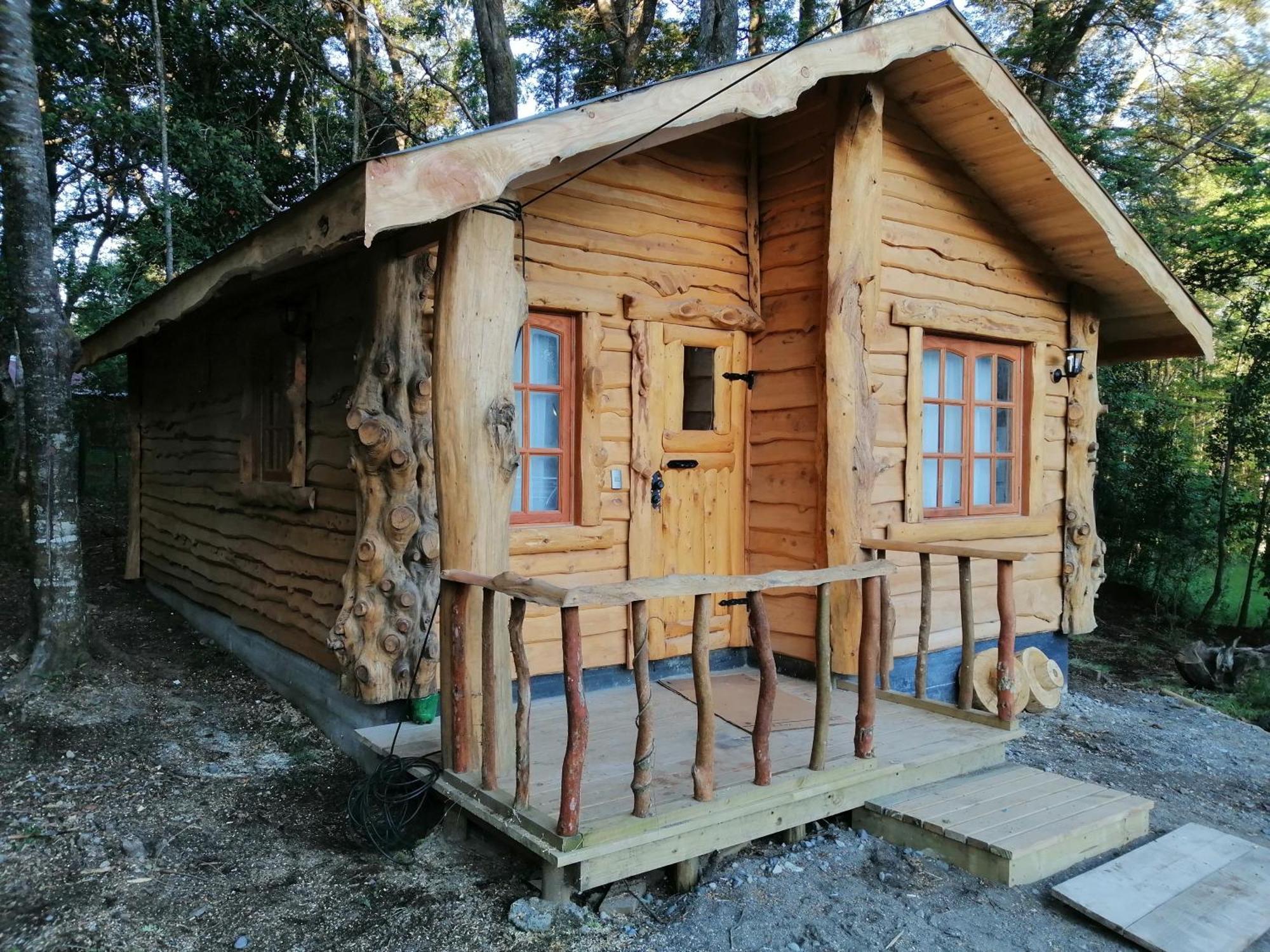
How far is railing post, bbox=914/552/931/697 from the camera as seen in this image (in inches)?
190

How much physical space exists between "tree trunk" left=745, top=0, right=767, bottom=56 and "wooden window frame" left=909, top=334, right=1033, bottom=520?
9826mm

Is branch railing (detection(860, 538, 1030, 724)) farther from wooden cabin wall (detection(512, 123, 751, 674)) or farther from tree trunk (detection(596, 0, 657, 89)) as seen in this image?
tree trunk (detection(596, 0, 657, 89))

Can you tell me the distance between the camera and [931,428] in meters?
5.95

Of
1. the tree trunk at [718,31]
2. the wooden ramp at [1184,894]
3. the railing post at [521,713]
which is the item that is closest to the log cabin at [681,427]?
the railing post at [521,713]

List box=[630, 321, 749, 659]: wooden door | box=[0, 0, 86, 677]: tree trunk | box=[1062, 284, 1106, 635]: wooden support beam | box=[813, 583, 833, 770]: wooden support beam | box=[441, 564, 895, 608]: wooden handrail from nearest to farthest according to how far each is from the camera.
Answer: box=[441, 564, 895, 608]: wooden handrail, box=[813, 583, 833, 770]: wooden support beam, box=[630, 321, 749, 659]: wooden door, box=[0, 0, 86, 677]: tree trunk, box=[1062, 284, 1106, 635]: wooden support beam

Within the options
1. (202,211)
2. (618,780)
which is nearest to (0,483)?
(202,211)

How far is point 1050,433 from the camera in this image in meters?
6.61

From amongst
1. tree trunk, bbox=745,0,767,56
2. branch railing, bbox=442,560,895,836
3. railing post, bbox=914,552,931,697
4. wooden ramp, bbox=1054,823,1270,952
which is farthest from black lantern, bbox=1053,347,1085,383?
tree trunk, bbox=745,0,767,56

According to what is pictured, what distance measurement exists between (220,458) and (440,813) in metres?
4.25

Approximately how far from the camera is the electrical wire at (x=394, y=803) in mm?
3455

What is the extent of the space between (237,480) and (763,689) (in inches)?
185

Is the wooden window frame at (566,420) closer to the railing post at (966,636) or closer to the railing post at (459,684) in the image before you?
the railing post at (459,684)

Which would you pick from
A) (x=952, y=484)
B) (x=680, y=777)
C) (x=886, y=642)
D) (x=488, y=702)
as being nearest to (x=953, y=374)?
(x=952, y=484)

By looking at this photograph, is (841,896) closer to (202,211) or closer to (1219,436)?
(1219,436)
